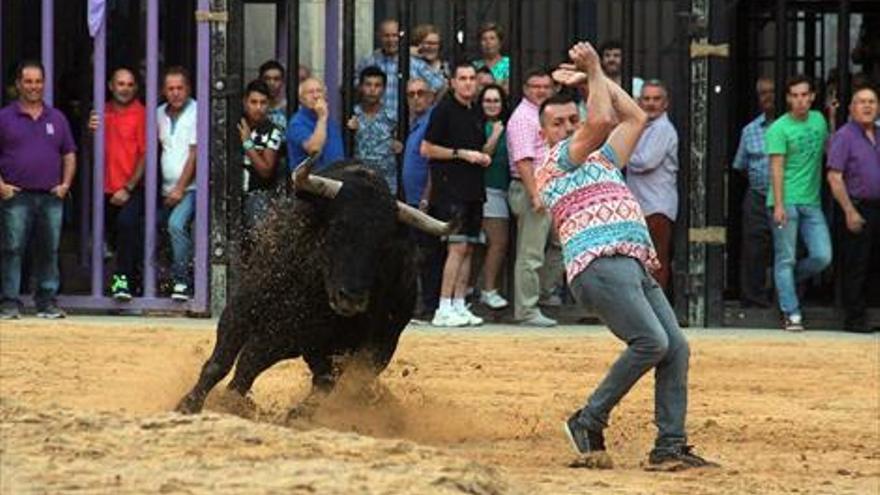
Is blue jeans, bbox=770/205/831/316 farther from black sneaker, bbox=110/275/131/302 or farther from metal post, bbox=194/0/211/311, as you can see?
black sneaker, bbox=110/275/131/302

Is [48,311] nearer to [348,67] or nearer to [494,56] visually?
[348,67]

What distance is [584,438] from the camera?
9828mm

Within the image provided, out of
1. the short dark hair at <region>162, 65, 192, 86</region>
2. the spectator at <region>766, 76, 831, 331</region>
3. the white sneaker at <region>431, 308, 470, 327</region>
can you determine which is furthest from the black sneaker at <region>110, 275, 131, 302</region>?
the spectator at <region>766, 76, 831, 331</region>

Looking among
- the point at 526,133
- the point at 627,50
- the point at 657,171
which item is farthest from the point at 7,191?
the point at 657,171

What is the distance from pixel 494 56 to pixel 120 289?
319 centimetres

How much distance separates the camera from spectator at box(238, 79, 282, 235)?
16422 millimetres

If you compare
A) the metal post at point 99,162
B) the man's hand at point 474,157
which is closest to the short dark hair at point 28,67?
the metal post at point 99,162

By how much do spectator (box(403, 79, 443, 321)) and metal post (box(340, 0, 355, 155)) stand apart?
46cm

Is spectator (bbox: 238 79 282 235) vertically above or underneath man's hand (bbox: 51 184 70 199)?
above

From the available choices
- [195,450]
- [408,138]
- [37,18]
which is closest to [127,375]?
[408,138]

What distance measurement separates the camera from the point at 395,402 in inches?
452

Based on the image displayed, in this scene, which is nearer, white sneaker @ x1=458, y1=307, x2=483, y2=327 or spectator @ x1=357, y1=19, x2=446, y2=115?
white sneaker @ x1=458, y1=307, x2=483, y2=327

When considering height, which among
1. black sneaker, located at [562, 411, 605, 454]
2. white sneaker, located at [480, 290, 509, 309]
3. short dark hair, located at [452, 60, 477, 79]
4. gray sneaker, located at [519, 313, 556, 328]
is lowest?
black sneaker, located at [562, 411, 605, 454]

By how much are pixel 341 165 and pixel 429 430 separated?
4.47ft
